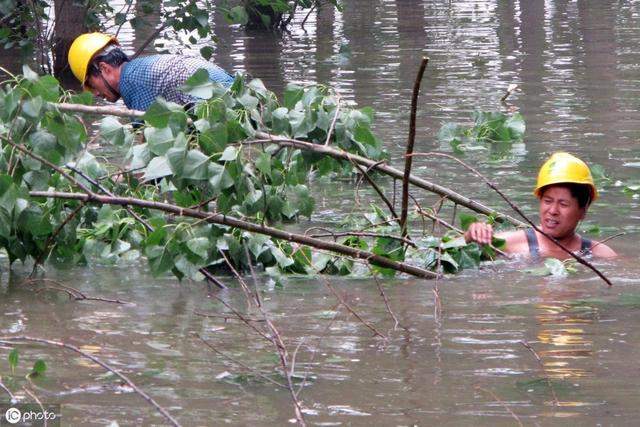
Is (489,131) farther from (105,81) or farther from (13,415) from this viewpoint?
(13,415)

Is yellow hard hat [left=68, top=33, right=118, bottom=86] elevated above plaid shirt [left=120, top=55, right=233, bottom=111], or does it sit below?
above

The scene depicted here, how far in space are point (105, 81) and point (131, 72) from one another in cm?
25

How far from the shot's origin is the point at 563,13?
23203 mm

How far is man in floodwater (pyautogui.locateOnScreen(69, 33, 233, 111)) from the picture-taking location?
8.60 m

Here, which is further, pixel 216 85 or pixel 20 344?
pixel 216 85

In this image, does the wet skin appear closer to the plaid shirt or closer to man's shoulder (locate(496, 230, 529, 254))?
man's shoulder (locate(496, 230, 529, 254))

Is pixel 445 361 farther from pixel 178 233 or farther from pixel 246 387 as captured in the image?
pixel 178 233

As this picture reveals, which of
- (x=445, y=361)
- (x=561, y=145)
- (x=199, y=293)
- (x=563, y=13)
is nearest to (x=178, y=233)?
(x=199, y=293)

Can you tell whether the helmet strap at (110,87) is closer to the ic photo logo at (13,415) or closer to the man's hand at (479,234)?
the man's hand at (479,234)

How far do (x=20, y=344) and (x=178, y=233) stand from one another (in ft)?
3.25

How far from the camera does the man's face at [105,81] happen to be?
8.75 meters

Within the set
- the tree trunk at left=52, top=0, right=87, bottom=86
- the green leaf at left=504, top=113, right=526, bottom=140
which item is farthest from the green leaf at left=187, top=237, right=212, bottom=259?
the tree trunk at left=52, top=0, right=87, bottom=86

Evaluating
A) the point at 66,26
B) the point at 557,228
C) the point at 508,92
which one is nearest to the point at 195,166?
the point at 557,228

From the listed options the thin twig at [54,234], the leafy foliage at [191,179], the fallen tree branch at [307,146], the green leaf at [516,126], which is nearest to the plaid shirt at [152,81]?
the leafy foliage at [191,179]
